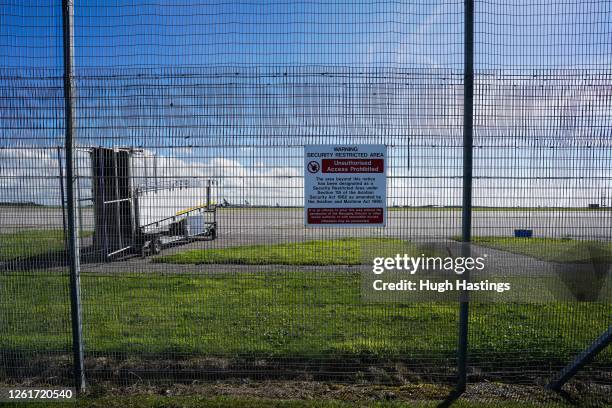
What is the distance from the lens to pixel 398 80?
169 inches

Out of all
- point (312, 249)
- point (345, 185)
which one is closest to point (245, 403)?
point (312, 249)

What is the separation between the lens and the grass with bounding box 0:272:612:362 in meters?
4.87

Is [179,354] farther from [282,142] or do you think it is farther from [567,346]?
[567,346]

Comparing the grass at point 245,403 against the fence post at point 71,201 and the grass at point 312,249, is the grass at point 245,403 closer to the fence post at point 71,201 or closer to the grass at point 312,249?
the fence post at point 71,201

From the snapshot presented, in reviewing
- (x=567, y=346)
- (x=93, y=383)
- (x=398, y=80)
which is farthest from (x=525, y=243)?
(x=93, y=383)

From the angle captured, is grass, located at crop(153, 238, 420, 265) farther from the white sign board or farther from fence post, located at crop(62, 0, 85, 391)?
fence post, located at crop(62, 0, 85, 391)

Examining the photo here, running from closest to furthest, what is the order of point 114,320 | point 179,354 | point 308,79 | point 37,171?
point 308,79
point 37,171
point 179,354
point 114,320

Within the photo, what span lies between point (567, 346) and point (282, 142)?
3.96 m

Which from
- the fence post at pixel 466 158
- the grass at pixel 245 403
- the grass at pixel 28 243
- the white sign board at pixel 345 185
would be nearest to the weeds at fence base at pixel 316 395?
the grass at pixel 245 403

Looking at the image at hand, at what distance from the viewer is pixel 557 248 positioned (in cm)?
459

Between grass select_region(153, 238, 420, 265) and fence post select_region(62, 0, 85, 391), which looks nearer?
fence post select_region(62, 0, 85, 391)

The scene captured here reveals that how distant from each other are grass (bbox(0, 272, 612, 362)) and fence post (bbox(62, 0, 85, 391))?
0.31m

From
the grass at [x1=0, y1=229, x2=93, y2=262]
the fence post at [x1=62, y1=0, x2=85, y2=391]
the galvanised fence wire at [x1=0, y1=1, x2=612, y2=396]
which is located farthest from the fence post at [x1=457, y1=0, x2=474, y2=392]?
the grass at [x1=0, y1=229, x2=93, y2=262]

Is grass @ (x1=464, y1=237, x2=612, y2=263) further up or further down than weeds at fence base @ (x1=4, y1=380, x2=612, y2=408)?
further up
